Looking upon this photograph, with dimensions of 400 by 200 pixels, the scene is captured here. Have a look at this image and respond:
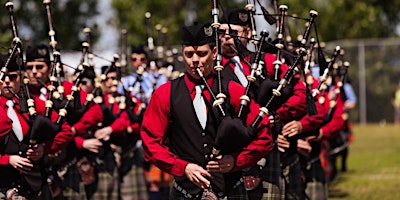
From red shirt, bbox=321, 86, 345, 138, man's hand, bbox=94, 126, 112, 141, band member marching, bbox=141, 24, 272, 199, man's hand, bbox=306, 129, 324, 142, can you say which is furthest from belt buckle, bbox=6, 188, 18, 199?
red shirt, bbox=321, 86, 345, 138

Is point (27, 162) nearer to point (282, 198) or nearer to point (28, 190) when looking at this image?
point (28, 190)

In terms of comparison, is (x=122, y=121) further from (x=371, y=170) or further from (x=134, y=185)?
(x=371, y=170)

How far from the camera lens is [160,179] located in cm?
1092

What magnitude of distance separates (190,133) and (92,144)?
3.22m

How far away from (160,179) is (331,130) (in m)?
2.92

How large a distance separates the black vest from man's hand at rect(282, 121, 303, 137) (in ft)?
5.86

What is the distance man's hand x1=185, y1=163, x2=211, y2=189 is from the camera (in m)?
5.35

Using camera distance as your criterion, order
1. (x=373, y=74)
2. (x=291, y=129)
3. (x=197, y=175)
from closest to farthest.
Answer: (x=197, y=175), (x=291, y=129), (x=373, y=74)

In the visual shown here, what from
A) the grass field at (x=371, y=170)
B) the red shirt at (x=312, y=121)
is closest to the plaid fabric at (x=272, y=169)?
the red shirt at (x=312, y=121)

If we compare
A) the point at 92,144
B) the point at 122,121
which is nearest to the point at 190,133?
the point at 92,144

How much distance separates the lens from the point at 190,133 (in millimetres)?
5500

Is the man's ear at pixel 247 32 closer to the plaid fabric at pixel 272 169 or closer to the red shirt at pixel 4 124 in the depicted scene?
the plaid fabric at pixel 272 169

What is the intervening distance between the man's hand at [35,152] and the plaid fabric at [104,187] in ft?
8.95

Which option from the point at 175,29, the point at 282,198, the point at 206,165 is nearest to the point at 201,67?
the point at 206,165
